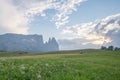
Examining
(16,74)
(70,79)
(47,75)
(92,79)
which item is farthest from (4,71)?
(92,79)

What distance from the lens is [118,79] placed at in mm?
17719

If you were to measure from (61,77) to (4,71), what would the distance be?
3335 mm

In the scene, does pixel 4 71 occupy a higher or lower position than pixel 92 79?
higher

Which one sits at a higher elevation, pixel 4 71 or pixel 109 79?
pixel 4 71

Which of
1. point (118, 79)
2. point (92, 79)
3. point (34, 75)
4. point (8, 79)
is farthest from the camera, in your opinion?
point (118, 79)

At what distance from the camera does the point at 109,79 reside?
1719 centimetres

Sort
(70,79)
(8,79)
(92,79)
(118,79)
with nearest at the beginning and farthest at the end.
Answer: (8,79)
(70,79)
(92,79)
(118,79)

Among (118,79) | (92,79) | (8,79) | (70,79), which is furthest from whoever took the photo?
(118,79)

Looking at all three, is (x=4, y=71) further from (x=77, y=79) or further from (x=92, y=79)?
(x=92, y=79)

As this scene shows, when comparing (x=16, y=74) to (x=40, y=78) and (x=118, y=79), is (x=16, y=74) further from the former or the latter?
(x=118, y=79)

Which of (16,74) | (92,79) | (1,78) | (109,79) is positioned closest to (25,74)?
(16,74)

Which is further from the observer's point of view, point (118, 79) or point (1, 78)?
point (118, 79)

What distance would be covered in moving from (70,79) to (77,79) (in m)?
0.41

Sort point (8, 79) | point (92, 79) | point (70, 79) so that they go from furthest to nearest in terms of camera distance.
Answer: point (92, 79)
point (70, 79)
point (8, 79)
